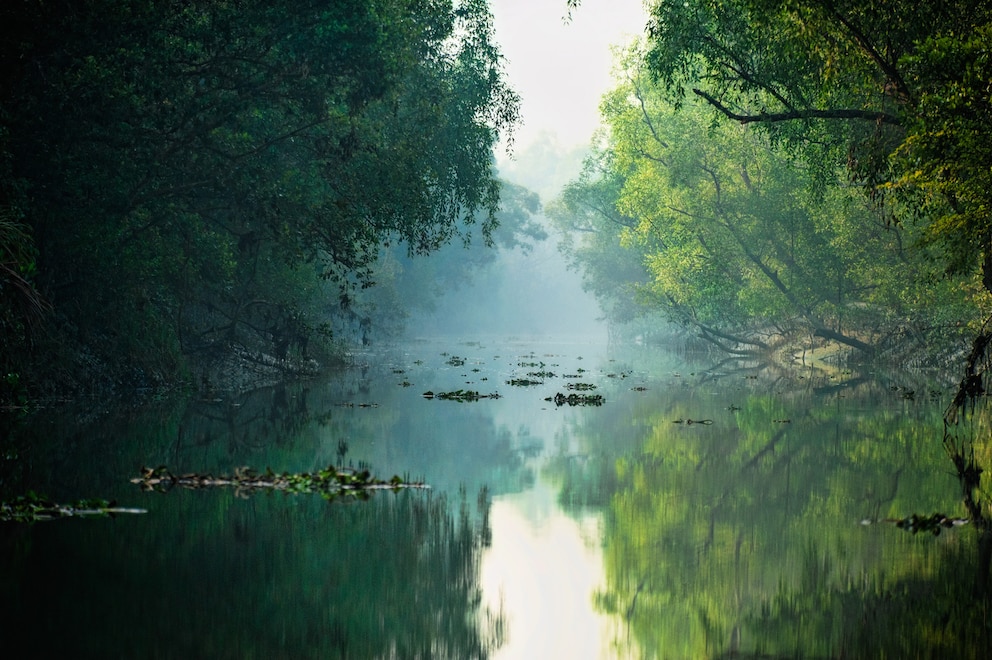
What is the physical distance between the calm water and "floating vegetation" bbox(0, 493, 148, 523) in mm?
296

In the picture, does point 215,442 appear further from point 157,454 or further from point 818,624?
point 818,624

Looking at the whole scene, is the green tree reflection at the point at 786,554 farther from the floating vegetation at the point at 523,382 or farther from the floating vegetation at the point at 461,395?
the floating vegetation at the point at 523,382

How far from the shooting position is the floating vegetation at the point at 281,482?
11391 millimetres

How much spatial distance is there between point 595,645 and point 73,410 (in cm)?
1541

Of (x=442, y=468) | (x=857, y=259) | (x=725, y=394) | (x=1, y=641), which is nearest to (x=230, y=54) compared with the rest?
(x=442, y=468)


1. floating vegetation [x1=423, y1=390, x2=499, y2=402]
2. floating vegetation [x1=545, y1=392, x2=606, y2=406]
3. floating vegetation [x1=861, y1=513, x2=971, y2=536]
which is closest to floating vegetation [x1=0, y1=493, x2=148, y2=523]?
floating vegetation [x1=861, y1=513, x2=971, y2=536]

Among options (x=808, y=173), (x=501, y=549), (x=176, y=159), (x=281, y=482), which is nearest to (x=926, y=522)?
(x=501, y=549)

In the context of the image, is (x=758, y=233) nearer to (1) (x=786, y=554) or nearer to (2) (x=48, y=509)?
(1) (x=786, y=554)

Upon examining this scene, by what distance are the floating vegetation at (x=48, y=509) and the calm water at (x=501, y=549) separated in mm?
296

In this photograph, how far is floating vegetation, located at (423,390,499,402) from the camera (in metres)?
25.3

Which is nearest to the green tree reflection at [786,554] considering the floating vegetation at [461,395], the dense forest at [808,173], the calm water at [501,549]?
the calm water at [501,549]

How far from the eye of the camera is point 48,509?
9469mm

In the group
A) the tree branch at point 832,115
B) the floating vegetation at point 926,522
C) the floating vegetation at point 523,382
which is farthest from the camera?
the floating vegetation at point 523,382

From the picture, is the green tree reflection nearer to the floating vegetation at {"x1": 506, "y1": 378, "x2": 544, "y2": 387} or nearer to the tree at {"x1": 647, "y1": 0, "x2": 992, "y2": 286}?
the tree at {"x1": 647, "y1": 0, "x2": 992, "y2": 286}
